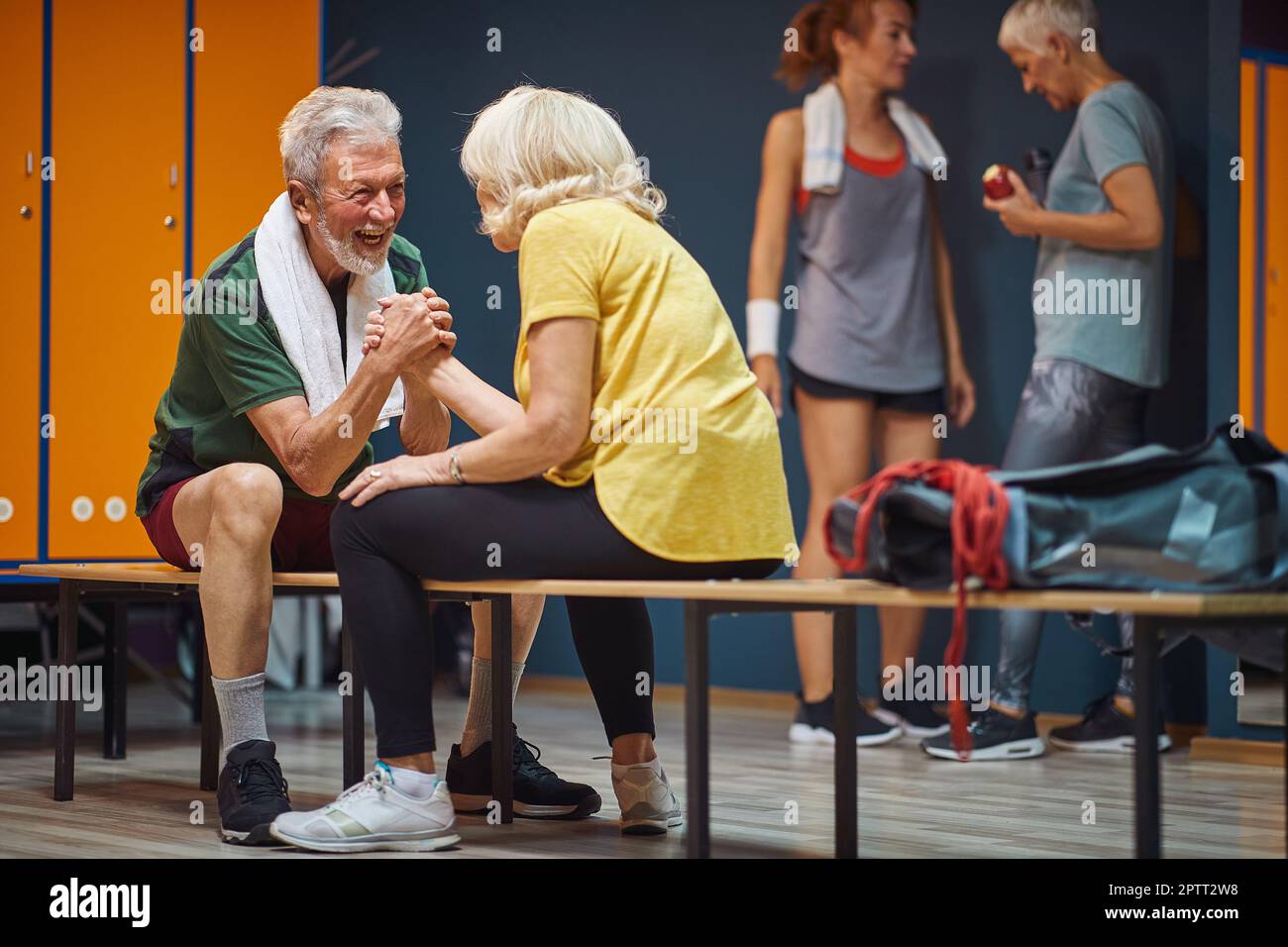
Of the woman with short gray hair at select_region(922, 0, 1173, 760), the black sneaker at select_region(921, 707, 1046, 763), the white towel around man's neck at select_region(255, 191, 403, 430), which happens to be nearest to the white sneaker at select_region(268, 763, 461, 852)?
the white towel around man's neck at select_region(255, 191, 403, 430)

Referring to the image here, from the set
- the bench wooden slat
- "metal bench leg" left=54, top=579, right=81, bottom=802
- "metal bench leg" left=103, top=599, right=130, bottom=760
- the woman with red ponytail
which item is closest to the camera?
the bench wooden slat

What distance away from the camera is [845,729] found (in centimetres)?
210

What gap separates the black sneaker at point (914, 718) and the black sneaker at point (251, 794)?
1.75m

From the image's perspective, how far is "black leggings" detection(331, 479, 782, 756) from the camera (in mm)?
2168

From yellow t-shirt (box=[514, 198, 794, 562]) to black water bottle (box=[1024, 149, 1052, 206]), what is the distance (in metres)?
2.05

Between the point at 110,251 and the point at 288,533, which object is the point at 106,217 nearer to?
the point at 110,251

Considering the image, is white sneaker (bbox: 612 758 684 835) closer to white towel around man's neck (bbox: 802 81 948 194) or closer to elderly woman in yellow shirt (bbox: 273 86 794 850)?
elderly woman in yellow shirt (bbox: 273 86 794 850)

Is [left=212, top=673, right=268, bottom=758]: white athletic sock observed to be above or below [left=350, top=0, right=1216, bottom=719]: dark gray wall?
below

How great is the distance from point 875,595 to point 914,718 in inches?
83.6

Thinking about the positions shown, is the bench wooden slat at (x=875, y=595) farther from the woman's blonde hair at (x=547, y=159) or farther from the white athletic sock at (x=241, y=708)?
A: the woman's blonde hair at (x=547, y=159)

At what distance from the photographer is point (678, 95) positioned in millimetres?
4988
